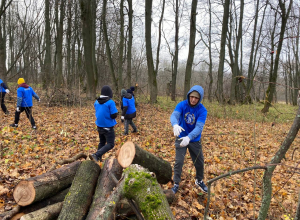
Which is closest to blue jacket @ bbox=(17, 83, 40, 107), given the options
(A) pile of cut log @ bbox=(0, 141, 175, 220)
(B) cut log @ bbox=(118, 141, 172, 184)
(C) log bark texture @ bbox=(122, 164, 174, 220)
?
(A) pile of cut log @ bbox=(0, 141, 175, 220)

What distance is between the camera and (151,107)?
1153cm

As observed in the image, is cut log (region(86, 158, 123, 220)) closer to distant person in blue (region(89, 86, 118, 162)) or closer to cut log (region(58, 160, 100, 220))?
cut log (region(58, 160, 100, 220))

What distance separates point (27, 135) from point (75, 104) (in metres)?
5.17

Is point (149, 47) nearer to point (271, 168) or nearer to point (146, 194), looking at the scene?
point (146, 194)

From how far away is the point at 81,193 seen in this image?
8.02 feet

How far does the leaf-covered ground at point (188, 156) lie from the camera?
301 centimetres

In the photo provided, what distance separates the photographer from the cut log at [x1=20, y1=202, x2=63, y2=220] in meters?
2.16

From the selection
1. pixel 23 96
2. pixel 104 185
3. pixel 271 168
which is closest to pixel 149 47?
pixel 23 96

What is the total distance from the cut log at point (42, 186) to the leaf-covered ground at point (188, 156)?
412 mm

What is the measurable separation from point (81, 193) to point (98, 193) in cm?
21

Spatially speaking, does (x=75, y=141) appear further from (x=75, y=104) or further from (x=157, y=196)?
(x=75, y=104)

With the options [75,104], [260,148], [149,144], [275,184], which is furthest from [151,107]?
[275,184]

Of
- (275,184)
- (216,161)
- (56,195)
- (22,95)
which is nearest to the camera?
(56,195)

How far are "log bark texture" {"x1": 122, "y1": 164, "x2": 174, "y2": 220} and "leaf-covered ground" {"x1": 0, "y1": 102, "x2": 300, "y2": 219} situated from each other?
25.3 inches
